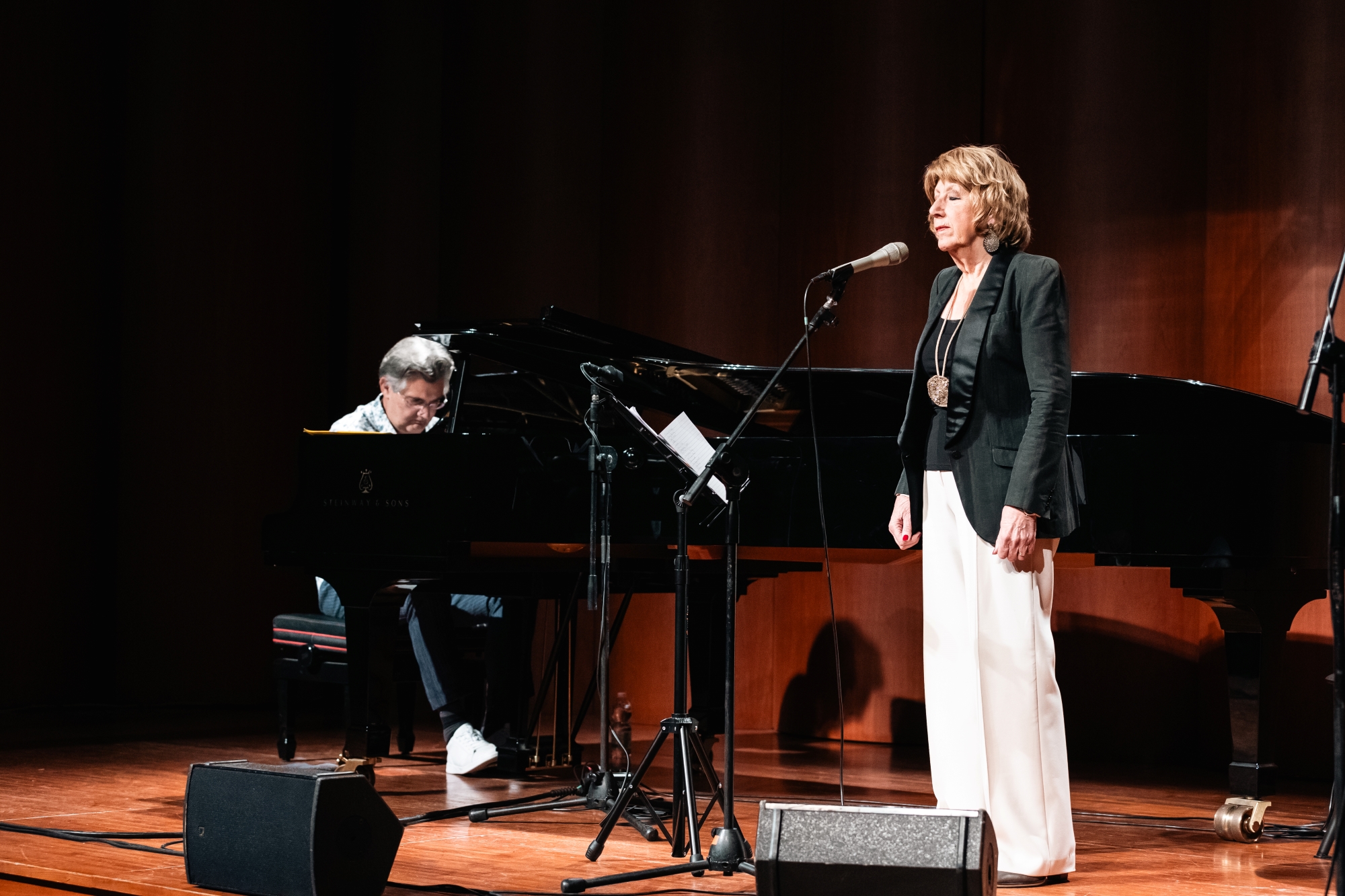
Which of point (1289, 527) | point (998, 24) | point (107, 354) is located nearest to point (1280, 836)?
point (1289, 527)

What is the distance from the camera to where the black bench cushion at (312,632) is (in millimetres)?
4516

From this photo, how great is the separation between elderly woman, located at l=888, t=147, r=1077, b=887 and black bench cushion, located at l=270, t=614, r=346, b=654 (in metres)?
2.11

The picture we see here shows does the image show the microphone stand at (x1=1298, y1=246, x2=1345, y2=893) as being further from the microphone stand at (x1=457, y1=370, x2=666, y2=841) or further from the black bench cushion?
the black bench cushion

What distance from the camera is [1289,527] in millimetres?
3766

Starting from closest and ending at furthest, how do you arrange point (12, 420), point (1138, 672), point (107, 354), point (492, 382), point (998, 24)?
point (492, 382)
point (1138, 672)
point (998, 24)
point (12, 420)
point (107, 354)

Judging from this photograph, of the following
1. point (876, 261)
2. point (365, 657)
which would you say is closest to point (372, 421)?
point (365, 657)

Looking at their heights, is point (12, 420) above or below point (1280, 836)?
above

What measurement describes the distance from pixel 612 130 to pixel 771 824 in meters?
4.68

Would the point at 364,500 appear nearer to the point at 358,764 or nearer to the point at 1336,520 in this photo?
the point at 358,764

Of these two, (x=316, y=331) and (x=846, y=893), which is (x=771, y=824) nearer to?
(x=846, y=893)

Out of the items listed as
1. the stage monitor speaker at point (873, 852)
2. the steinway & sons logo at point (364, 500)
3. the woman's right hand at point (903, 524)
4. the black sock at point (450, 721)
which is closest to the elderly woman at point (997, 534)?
the woman's right hand at point (903, 524)

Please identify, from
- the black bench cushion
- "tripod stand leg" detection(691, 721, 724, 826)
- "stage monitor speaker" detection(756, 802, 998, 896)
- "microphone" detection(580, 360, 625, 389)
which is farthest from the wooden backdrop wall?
"stage monitor speaker" detection(756, 802, 998, 896)

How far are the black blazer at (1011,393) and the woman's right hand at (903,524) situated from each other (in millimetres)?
191

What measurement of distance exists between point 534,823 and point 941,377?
5.11 feet
